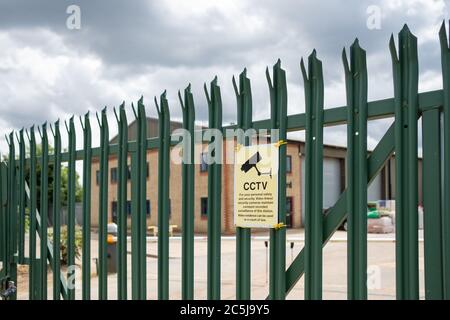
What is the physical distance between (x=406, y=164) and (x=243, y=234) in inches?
46.9

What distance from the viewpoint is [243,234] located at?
3.67 m

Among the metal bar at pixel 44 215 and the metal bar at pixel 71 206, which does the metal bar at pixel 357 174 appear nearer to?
the metal bar at pixel 71 206

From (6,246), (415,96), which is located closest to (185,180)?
(415,96)

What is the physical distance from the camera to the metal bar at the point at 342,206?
3.07m

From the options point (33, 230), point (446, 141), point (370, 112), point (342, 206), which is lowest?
point (33, 230)

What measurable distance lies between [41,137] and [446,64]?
419cm

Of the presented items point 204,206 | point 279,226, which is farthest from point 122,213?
point 204,206

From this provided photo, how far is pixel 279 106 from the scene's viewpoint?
11.6 ft

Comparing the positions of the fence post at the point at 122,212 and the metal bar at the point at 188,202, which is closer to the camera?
the metal bar at the point at 188,202

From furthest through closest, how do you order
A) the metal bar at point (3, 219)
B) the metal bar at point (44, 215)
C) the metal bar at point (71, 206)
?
the metal bar at point (3, 219) → the metal bar at point (44, 215) → the metal bar at point (71, 206)

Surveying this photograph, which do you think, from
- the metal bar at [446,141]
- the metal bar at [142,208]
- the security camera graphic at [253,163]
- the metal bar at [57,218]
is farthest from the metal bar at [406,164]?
the metal bar at [57,218]

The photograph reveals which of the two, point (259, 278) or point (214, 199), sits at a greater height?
point (214, 199)

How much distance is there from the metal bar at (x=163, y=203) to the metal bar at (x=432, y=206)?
1.91 metres

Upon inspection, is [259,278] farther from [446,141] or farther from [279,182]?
[446,141]
